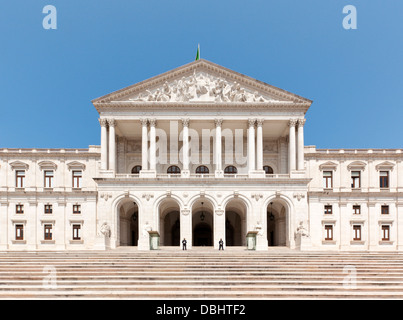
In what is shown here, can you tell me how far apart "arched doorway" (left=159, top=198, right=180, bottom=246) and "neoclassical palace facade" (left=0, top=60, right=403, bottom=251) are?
0.20 metres

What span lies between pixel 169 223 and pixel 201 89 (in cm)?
1806

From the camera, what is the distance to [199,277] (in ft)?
71.3

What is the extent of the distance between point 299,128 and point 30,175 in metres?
33.2

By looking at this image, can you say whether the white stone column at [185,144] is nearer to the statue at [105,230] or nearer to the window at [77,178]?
the statue at [105,230]

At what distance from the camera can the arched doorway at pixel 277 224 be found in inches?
2010

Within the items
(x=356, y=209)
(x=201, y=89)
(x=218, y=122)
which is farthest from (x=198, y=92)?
(x=356, y=209)

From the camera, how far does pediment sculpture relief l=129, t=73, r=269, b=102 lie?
49.9 metres

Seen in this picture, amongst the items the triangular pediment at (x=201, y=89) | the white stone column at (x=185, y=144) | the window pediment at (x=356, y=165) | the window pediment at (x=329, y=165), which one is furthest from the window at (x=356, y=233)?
the white stone column at (x=185, y=144)

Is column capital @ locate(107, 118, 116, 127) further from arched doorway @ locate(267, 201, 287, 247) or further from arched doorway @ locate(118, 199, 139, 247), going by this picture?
arched doorway @ locate(267, 201, 287, 247)

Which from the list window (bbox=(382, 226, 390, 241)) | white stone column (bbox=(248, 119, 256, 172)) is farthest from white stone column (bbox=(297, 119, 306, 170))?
window (bbox=(382, 226, 390, 241))
